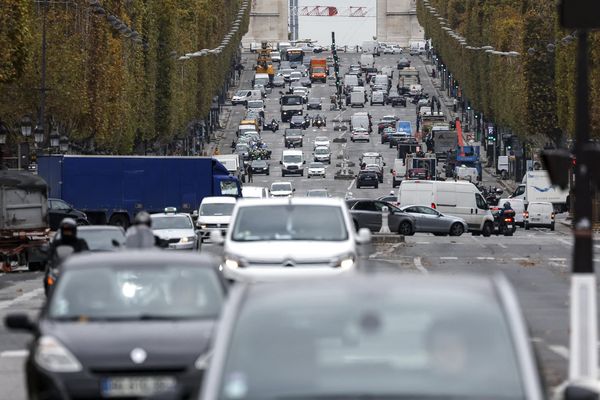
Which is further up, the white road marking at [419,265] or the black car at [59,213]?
the white road marking at [419,265]

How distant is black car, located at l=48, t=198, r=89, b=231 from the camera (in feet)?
191

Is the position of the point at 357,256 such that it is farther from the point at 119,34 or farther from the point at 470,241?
the point at 119,34

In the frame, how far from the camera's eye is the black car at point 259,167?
126125 millimetres

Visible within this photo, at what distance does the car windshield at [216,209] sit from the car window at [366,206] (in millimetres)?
6419

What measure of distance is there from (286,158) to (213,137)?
34.8 m

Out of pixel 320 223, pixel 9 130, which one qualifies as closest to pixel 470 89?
pixel 9 130

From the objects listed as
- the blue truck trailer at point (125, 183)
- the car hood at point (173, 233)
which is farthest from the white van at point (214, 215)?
the blue truck trailer at point (125, 183)

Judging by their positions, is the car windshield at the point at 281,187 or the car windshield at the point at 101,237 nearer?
the car windshield at the point at 101,237

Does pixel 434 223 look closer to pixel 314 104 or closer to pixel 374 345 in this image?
pixel 374 345

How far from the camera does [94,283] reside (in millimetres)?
14180

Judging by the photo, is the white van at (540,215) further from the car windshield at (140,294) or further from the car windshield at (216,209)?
the car windshield at (140,294)

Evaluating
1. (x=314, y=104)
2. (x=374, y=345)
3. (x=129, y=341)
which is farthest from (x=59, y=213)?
(x=314, y=104)

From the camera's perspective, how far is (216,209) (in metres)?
55.8

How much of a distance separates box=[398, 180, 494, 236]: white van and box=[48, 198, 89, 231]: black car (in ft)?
45.2
